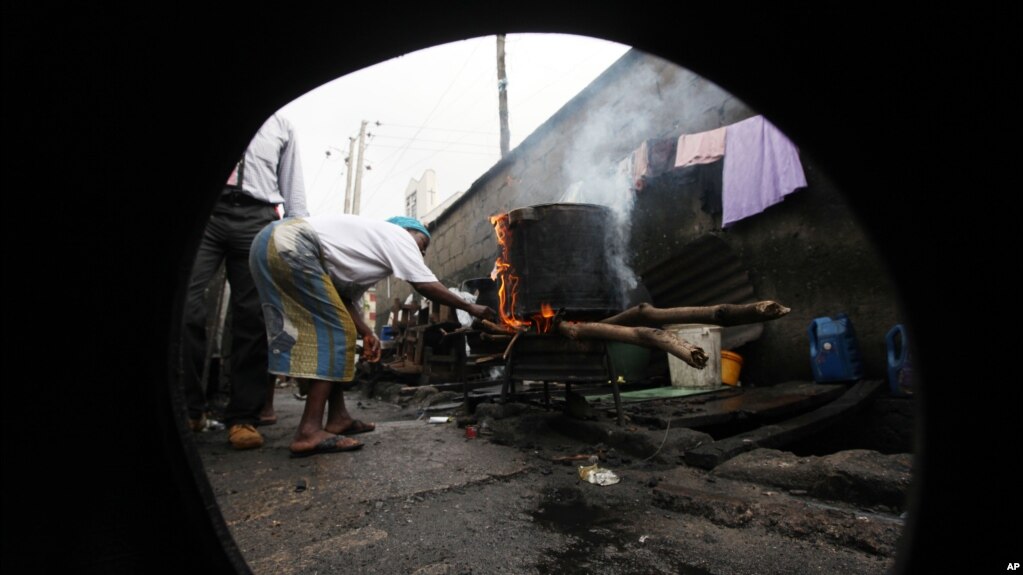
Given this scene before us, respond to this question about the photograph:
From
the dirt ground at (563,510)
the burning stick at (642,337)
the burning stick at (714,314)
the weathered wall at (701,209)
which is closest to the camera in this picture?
the dirt ground at (563,510)

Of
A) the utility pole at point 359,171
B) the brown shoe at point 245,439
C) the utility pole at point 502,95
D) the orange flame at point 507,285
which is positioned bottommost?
the brown shoe at point 245,439

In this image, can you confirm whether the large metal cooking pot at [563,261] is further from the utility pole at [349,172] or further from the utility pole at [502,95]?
the utility pole at [349,172]

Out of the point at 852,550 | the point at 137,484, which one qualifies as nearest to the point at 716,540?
the point at 852,550

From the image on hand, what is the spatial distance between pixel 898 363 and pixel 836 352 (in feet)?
1.40

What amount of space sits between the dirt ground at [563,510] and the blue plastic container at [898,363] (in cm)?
199

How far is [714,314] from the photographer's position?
78.2 inches

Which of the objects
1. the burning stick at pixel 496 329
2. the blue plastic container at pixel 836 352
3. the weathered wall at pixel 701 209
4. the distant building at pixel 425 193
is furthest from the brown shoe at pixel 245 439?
the distant building at pixel 425 193

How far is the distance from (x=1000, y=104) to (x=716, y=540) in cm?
148

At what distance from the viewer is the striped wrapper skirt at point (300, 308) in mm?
2865

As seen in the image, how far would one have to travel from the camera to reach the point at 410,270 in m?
3.09

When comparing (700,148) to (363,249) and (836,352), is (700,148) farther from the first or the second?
(363,249)

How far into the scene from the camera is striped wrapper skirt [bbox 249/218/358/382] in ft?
9.40

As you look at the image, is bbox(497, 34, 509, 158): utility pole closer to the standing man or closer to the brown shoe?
the standing man

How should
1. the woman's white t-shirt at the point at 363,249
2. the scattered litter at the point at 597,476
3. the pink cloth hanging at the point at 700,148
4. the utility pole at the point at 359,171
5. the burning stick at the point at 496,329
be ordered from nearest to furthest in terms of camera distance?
1. the scattered litter at the point at 597,476
2. the woman's white t-shirt at the point at 363,249
3. the burning stick at the point at 496,329
4. the pink cloth hanging at the point at 700,148
5. the utility pole at the point at 359,171
